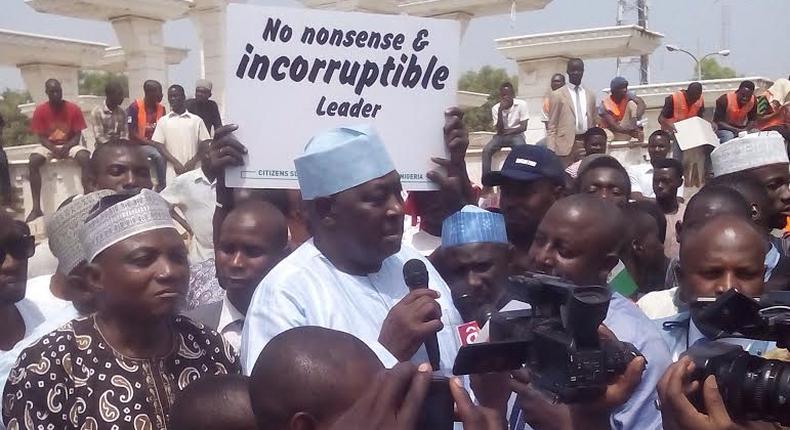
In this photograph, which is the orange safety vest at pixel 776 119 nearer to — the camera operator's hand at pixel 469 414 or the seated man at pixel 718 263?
the seated man at pixel 718 263

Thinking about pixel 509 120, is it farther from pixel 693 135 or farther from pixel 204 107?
pixel 204 107

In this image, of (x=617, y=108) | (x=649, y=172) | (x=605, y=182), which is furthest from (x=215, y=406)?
(x=617, y=108)

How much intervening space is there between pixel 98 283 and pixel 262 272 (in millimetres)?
1172

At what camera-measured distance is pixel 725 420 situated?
2.08 m

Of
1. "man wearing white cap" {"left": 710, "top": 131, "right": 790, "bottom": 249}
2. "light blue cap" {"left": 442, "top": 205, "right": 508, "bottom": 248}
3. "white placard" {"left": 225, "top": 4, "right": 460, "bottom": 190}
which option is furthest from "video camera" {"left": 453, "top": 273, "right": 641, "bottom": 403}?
"man wearing white cap" {"left": 710, "top": 131, "right": 790, "bottom": 249}

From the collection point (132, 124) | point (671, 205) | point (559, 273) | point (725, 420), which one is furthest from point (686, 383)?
point (132, 124)

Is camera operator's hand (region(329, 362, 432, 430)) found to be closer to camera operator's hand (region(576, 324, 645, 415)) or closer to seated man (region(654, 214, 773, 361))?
camera operator's hand (region(576, 324, 645, 415))

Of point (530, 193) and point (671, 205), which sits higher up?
point (530, 193)

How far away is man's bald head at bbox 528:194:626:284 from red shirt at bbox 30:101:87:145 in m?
9.64

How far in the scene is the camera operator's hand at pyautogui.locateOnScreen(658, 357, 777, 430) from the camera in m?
2.08

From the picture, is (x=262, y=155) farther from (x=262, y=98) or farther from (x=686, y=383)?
(x=686, y=383)

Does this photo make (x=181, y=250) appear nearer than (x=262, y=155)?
Yes

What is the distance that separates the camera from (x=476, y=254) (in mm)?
4031

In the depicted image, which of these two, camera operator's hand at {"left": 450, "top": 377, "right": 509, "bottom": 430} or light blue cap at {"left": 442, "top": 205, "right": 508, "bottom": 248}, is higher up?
camera operator's hand at {"left": 450, "top": 377, "right": 509, "bottom": 430}
